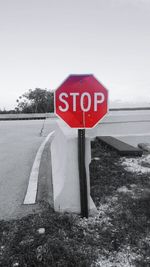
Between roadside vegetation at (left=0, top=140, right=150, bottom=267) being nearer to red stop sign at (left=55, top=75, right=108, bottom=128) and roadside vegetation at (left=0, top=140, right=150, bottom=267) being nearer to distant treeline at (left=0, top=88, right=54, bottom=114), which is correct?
red stop sign at (left=55, top=75, right=108, bottom=128)

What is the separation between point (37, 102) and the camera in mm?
33188

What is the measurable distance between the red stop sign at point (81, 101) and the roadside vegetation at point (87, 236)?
122 centimetres

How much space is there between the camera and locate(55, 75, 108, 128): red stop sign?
8.65 feet

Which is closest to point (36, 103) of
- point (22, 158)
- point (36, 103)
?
point (36, 103)

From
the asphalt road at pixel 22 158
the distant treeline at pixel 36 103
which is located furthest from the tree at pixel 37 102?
the asphalt road at pixel 22 158

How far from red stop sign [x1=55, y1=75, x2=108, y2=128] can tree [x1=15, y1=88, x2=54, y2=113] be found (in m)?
29.0

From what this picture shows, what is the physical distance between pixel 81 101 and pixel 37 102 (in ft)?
103

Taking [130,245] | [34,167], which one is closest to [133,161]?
[34,167]

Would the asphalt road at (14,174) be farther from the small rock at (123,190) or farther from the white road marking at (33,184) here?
the small rock at (123,190)

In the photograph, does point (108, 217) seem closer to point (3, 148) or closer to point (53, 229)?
point (53, 229)

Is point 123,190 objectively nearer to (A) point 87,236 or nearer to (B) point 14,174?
(A) point 87,236

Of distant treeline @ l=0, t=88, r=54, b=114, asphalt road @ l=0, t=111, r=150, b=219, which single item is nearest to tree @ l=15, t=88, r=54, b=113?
distant treeline @ l=0, t=88, r=54, b=114

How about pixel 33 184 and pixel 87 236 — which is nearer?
pixel 87 236

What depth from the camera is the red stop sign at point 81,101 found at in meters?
2.64
